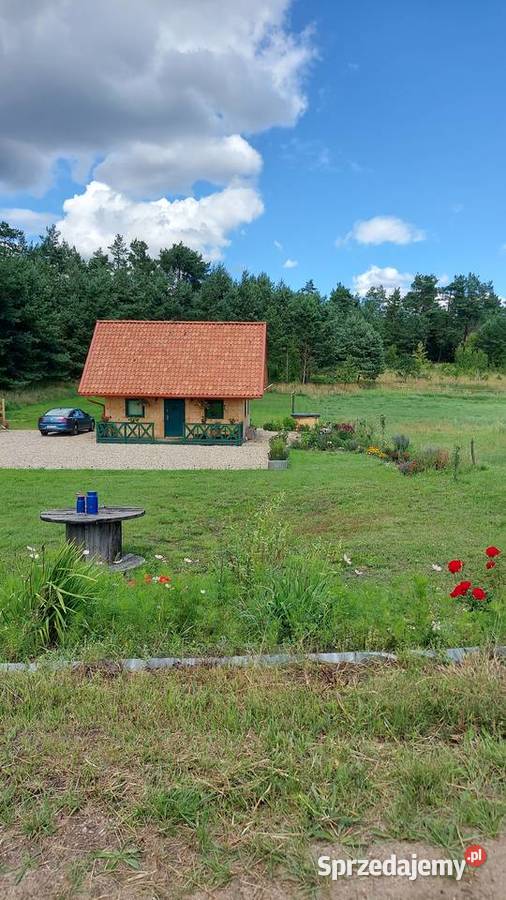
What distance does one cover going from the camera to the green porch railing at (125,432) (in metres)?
24.0

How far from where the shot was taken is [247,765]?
2.76 metres

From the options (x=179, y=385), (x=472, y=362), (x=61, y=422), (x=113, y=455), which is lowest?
(x=113, y=455)

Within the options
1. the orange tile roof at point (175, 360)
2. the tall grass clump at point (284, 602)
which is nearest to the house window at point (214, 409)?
the orange tile roof at point (175, 360)

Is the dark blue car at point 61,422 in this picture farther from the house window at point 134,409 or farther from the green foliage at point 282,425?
the green foliage at point 282,425

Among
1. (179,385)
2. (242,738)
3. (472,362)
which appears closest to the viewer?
(242,738)

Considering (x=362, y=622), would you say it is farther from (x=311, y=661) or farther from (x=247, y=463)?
(x=247, y=463)

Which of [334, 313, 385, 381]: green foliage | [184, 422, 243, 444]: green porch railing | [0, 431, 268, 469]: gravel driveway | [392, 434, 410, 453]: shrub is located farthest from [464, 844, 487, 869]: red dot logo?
[334, 313, 385, 381]: green foliage

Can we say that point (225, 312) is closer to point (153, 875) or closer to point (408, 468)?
point (408, 468)

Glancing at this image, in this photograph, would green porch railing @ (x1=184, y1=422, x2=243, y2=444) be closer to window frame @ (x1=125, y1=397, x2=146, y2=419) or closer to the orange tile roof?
the orange tile roof

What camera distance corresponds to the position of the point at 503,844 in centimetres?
233

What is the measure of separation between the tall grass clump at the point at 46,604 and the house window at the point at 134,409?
20154 mm

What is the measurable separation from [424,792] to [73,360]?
4430 cm

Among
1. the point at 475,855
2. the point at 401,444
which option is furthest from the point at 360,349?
the point at 475,855

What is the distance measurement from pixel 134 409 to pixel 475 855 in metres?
23.5
